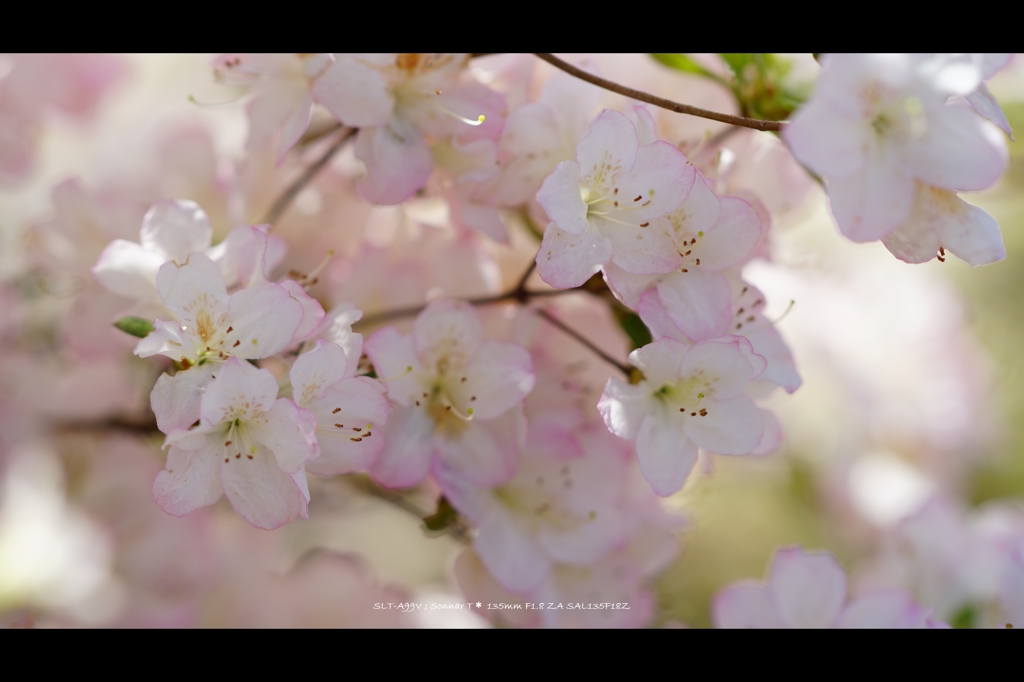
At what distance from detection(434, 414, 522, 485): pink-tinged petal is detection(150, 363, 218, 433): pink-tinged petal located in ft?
0.55

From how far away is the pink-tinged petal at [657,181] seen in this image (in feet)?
1.40

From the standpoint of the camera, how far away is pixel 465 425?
0.53 meters

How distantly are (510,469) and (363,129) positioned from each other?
244 millimetres

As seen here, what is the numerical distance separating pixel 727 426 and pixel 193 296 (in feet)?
1.01

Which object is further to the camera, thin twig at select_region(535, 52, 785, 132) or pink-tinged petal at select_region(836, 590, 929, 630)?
pink-tinged petal at select_region(836, 590, 929, 630)

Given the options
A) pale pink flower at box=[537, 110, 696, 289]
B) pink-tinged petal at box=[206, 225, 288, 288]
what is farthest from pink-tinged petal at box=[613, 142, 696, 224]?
pink-tinged petal at box=[206, 225, 288, 288]

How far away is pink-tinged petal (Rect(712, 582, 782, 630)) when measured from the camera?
608 millimetres

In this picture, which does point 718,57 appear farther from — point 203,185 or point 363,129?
point 203,185

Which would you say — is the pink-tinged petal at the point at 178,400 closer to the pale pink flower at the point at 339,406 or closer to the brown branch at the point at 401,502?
the pale pink flower at the point at 339,406

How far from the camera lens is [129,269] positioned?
1.61 feet

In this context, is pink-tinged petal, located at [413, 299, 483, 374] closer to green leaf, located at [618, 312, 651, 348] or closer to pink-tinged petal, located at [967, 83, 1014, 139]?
green leaf, located at [618, 312, 651, 348]

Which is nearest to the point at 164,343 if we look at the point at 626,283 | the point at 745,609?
the point at 626,283
